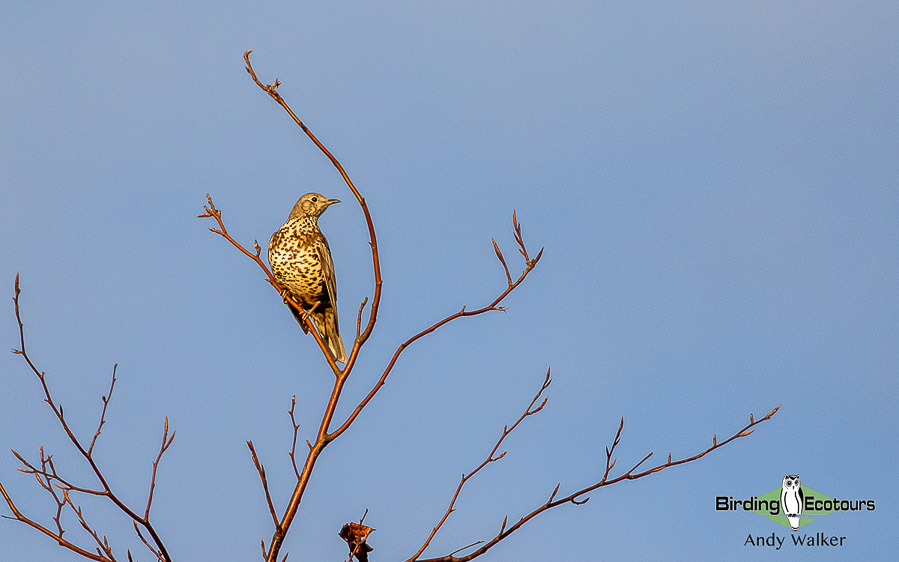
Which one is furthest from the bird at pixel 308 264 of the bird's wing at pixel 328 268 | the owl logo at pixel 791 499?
the owl logo at pixel 791 499

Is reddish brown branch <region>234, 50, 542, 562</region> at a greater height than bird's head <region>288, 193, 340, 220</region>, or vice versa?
bird's head <region>288, 193, 340, 220</region>

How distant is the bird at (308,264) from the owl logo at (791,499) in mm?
3950

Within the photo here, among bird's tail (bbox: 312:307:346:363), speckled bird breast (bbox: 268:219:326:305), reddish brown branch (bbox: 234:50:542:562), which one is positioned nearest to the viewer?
reddish brown branch (bbox: 234:50:542:562)

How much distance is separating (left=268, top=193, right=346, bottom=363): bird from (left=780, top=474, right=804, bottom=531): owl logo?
3950 millimetres

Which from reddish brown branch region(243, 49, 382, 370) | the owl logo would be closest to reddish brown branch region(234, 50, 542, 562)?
reddish brown branch region(243, 49, 382, 370)

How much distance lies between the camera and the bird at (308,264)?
29.4ft

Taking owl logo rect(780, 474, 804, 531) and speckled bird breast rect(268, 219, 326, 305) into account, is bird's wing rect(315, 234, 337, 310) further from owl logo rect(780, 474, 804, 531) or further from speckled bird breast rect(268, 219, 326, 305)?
owl logo rect(780, 474, 804, 531)

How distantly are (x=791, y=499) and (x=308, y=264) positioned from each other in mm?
4344

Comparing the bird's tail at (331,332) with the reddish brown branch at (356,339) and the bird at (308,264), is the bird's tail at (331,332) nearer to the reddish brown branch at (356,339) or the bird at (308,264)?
the bird at (308,264)

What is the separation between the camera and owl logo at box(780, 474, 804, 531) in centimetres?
746

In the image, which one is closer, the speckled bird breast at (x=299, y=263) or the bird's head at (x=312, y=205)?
the speckled bird breast at (x=299, y=263)

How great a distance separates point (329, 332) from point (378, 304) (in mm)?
5431

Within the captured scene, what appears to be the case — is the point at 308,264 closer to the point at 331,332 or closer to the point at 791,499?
the point at 331,332

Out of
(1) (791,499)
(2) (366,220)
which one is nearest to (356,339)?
(2) (366,220)
